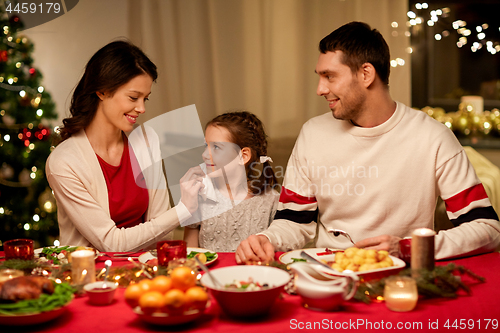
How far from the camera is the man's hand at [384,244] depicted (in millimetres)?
1425

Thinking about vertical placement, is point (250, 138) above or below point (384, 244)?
above

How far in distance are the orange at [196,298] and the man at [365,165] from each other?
699 millimetres

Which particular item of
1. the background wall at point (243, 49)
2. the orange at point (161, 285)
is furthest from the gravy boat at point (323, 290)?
the background wall at point (243, 49)

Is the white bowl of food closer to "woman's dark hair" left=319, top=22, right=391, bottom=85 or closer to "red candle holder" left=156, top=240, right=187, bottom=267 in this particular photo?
"red candle holder" left=156, top=240, right=187, bottom=267

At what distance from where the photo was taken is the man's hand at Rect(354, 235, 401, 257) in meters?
1.42

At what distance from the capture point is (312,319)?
107cm

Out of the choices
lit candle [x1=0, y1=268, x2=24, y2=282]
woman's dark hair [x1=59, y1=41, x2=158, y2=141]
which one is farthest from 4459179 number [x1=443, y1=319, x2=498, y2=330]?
woman's dark hair [x1=59, y1=41, x2=158, y2=141]

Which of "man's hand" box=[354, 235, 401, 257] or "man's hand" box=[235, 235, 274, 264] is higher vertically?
"man's hand" box=[354, 235, 401, 257]

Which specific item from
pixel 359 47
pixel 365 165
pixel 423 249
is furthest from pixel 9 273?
pixel 359 47

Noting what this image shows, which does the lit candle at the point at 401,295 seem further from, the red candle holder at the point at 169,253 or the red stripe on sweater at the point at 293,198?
the red stripe on sweater at the point at 293,198

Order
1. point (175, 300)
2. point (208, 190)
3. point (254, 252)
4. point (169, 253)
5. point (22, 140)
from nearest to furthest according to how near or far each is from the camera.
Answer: point (175, 300)
point (169, 253)
point (254, 252)
point (208, 190)
point (22, 140)

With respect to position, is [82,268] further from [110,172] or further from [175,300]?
[110,172]

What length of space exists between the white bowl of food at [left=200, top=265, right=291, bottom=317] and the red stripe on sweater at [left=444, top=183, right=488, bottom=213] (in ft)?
3.00

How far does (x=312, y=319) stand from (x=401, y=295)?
22 cm
